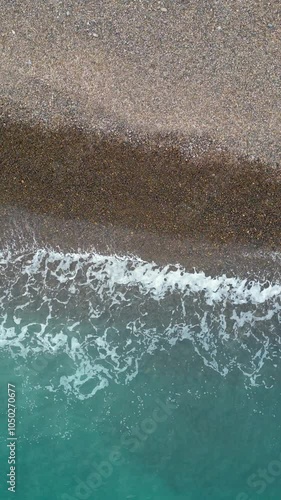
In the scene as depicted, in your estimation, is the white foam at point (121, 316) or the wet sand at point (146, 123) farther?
the white foam at point (121, 316)

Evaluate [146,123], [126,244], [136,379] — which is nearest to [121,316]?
[136,379]

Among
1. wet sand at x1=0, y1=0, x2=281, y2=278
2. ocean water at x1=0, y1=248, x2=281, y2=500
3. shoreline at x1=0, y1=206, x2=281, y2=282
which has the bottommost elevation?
ocean water at x1=0, y1=248, x2=281, y2=500

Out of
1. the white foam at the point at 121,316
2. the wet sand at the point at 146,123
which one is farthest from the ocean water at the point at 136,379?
the wet sand at the point at 146,123

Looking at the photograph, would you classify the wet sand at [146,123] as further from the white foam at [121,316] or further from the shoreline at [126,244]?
the white foam at [121,316]

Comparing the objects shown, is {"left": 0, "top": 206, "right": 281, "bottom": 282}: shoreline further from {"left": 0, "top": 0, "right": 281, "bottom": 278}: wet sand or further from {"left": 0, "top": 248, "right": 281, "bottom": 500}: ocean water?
{"left": 0, "top": 248, "right": 281, "bottom": 500}: ocean water

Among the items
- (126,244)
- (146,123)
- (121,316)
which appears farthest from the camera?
(121,316)

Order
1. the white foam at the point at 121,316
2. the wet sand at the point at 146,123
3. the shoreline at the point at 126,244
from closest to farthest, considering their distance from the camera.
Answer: the wet sand at the point at 146,123 → the shoreline at the point at 126,244 → the white foam at the point at 121,316

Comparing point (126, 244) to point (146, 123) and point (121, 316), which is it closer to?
point (121, 316)

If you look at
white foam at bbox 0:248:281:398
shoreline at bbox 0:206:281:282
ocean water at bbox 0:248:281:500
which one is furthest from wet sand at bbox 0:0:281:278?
ocean water at bbox 0:248:281:500
